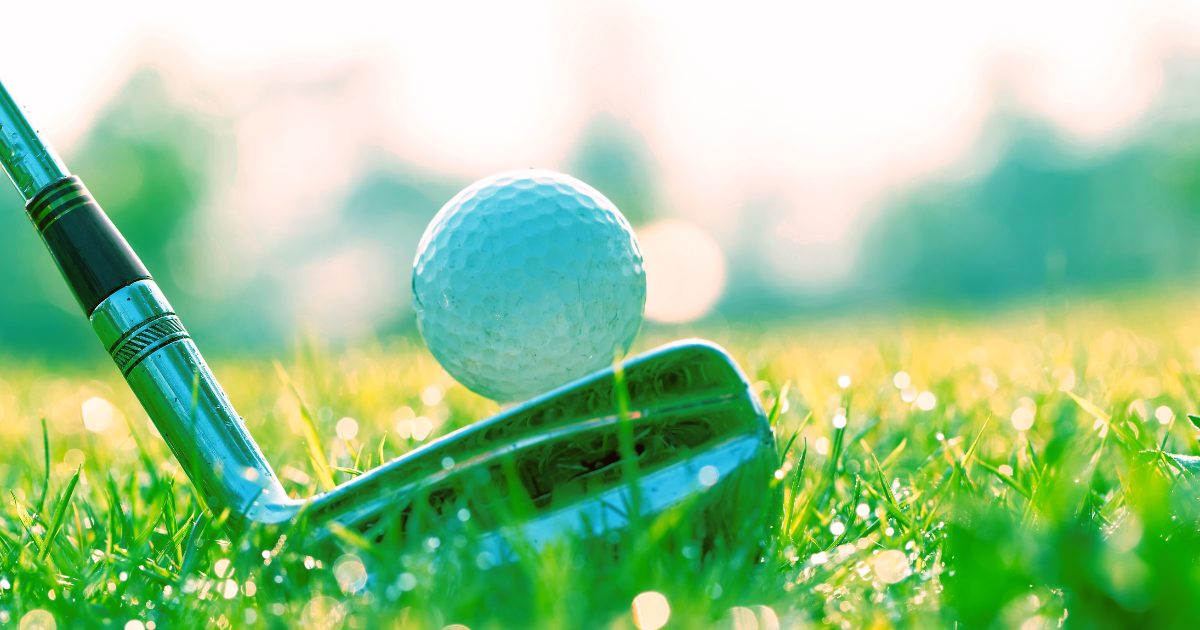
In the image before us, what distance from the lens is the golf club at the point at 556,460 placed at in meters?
1.34

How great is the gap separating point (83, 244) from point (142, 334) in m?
0.20

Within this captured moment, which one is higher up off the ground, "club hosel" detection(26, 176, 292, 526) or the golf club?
"club hosel" detection(26, 176, 292, 526)

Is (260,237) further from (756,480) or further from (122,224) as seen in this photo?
(756,480)

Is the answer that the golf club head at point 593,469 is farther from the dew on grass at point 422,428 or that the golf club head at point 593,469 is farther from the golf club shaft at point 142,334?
the dew on grass at point 422,428

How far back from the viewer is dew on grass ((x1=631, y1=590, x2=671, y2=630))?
1101 millimetres

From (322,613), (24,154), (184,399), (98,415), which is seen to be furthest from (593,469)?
(98,415)

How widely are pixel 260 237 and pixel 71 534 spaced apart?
20050 mm

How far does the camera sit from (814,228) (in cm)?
2602

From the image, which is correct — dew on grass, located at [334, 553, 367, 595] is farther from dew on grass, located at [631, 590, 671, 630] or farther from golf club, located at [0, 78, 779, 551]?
dew on grass, located at [631, 590, 671, 630]

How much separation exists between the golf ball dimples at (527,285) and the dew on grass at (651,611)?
39.1 inches

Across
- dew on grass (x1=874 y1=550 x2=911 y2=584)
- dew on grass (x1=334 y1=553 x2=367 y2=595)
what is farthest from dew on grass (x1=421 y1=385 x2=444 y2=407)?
dew on grass (x1=874 y1=550 x2=911 y2=584)

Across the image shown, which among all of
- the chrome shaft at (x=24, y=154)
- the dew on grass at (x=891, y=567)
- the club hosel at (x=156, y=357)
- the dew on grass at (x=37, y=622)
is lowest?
the dew on grass at (x=891, y=567)

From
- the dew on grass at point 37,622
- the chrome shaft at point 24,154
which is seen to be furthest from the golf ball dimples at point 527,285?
the dew on grass at point 37,622

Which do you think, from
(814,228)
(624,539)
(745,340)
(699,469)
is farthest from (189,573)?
(814,228)
